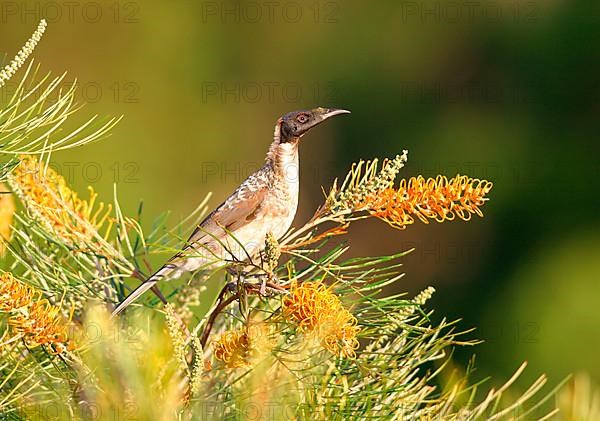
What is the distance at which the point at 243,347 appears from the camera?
0.62 metres

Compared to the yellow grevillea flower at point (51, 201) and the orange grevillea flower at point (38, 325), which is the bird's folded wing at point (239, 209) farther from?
the orange grevillea flower at point (38, 325)

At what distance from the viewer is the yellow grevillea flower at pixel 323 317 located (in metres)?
0.57

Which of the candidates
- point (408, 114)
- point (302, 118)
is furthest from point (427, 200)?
point (408, 114)

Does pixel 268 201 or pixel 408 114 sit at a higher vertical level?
pixel 408 114

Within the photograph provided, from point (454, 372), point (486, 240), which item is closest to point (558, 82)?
point (486, 240)

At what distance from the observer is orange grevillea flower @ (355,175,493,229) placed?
615 millimetres

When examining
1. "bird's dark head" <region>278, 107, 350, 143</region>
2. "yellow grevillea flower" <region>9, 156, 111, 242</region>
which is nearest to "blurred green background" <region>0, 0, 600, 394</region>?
"bird's dark head" <region>278, 107, 350, 143</region>

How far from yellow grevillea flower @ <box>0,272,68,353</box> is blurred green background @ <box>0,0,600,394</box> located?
7.17 feet

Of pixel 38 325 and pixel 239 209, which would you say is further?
pixel 239 209

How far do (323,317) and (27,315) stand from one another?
184 mm

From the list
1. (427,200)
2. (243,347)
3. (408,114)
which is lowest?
(243,347)

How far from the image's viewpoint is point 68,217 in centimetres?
75

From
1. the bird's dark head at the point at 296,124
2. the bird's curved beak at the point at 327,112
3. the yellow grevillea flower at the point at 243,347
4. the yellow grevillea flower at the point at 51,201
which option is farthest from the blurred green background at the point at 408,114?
the yellow grevillea flower at the point at 243,347

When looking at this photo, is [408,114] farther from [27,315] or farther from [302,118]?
[27,315]
